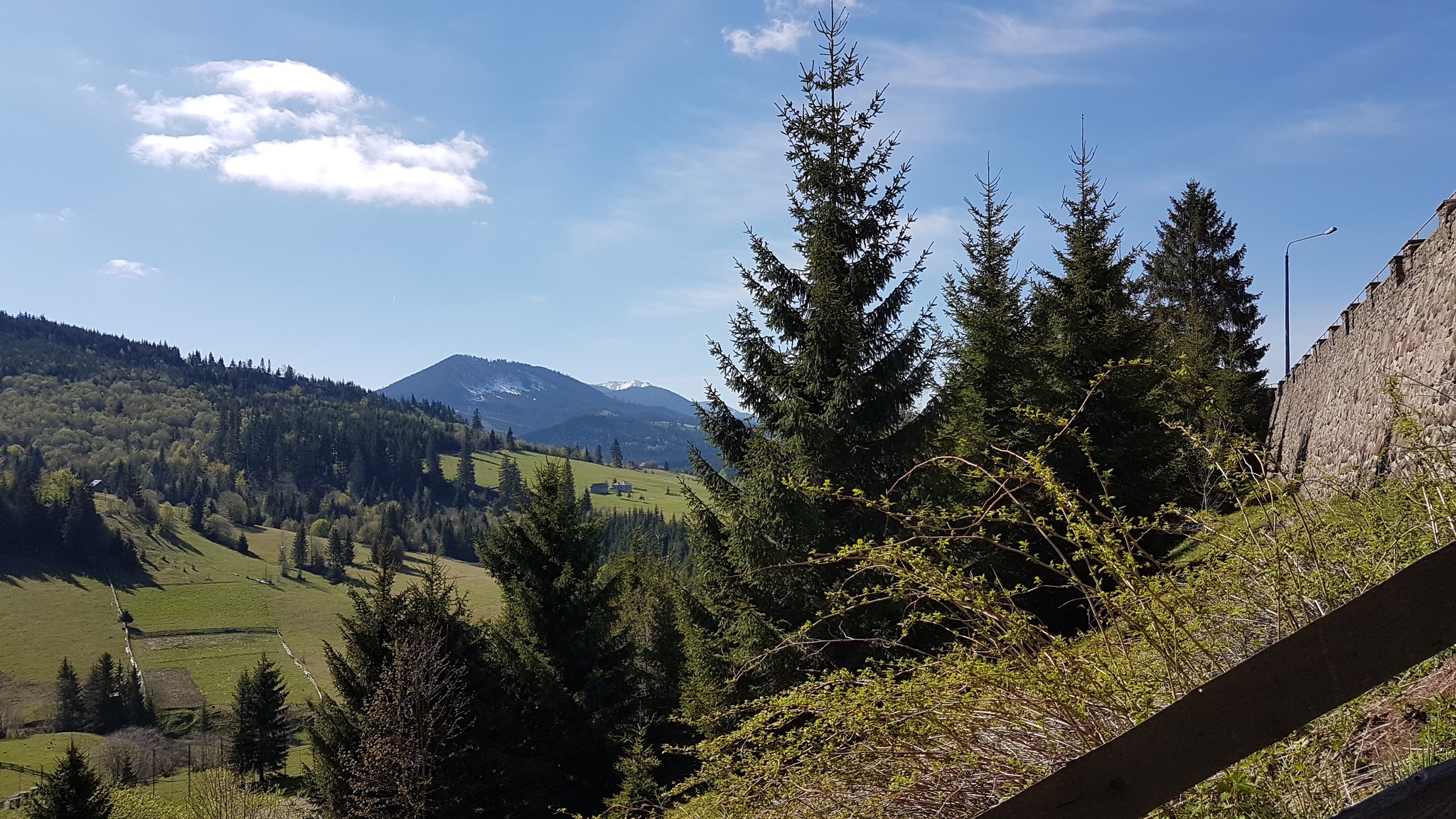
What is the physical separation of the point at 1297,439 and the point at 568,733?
54.9 ft

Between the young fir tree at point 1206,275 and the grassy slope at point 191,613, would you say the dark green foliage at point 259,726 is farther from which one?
the young fir tree at point 1206,275

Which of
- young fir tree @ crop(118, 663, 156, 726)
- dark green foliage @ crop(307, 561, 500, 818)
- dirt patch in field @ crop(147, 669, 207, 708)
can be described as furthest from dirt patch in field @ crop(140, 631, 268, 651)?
dark green foliage @ crop(307, 561, 500, 818)

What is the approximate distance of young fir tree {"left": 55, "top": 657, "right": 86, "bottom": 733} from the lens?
75750mm

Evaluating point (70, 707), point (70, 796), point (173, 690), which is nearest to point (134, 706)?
point (70, 707)

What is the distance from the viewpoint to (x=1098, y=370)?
15078mm

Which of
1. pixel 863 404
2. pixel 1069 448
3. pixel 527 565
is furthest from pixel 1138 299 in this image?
pixel 527 565

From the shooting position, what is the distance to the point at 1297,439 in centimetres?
1611

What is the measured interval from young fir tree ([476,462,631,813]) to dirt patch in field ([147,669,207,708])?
83915 millimetres

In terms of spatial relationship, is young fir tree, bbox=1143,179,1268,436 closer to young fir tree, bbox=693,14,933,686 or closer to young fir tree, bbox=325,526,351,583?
young fir tree, bbox=693,14,933,686

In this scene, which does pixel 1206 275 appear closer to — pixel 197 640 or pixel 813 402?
pixel 813 402

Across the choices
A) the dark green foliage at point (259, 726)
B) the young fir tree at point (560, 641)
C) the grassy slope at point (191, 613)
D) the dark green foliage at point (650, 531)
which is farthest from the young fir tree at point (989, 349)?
the dark green foliage at point (650, 531)

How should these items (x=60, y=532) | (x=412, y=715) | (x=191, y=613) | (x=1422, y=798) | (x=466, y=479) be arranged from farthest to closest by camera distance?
(x=466, y=479) < (x=60, y=532) < (x=191, y=613) < (x=412, y=715) < (x=1422, y=798)

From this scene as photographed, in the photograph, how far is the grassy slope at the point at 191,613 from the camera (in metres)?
89.7

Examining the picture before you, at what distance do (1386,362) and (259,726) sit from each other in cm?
7042
